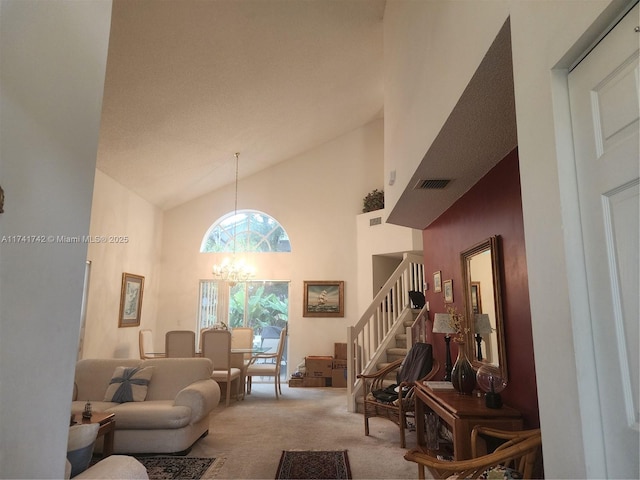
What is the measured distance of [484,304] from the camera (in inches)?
128

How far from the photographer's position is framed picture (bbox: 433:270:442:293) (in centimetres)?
471

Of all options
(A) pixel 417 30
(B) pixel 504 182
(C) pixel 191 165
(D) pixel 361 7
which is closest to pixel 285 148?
(C) pixel 191 165

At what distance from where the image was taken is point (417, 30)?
10.1ft

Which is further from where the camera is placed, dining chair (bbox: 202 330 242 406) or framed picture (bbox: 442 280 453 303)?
dining chair (bbox: 202 330 242 406)

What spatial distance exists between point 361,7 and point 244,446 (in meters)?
5.17

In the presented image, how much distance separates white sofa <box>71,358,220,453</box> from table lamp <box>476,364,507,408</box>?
2553mm

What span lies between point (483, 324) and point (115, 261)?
6140mm

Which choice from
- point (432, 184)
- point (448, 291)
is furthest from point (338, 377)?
point (432, 184)

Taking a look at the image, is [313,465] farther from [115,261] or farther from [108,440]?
[115,261]

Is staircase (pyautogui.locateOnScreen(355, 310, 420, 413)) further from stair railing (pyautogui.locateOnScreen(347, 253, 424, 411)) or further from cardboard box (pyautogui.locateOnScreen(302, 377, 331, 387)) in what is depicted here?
cardboard box (pyautogui.locateOnScreen(302, 377, 331, 387))

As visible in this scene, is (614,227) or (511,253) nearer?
(614,227)

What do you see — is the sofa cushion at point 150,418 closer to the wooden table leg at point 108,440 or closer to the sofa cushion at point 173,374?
the wooden table leg at point 108,440

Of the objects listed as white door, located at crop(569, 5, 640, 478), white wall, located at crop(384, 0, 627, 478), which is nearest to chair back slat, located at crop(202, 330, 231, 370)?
white wall, located at crop(384, 0, 627, 478)

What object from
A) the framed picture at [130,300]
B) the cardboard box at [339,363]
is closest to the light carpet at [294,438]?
the cardboard box at [339,363]
